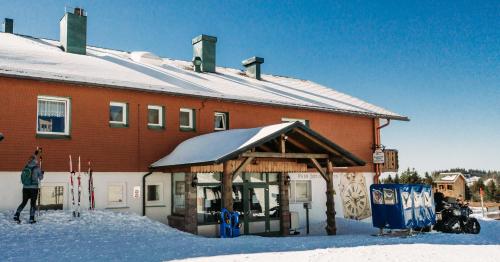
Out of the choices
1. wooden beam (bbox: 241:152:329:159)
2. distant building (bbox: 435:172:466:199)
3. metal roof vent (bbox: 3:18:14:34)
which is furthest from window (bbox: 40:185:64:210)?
distant building (bbox: 435:172:466:199)

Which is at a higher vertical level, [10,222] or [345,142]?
[345,142]

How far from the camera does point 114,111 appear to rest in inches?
646

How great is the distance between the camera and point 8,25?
66.6 ft

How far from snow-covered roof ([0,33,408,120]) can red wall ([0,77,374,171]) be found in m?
0.45

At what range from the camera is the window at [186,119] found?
58.7ft

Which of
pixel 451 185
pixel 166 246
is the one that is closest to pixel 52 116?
pixel 166 246

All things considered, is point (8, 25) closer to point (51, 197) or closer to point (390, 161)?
point (51, 197)

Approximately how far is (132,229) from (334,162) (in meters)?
7.31

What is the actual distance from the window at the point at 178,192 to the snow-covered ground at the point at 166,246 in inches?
88.0

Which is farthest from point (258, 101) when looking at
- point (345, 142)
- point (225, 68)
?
point (225, 68)

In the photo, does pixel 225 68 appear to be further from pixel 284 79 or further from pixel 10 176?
pixel 10 176

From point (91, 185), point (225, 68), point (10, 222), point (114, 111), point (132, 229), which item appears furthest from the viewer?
point (225, 68)

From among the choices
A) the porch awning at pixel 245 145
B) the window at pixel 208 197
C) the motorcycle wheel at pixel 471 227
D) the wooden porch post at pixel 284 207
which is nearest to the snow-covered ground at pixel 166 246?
the window at pixel 208 197

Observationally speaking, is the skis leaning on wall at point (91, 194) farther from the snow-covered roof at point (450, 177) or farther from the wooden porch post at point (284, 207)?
the snow-covered roof at point (450, 177)
